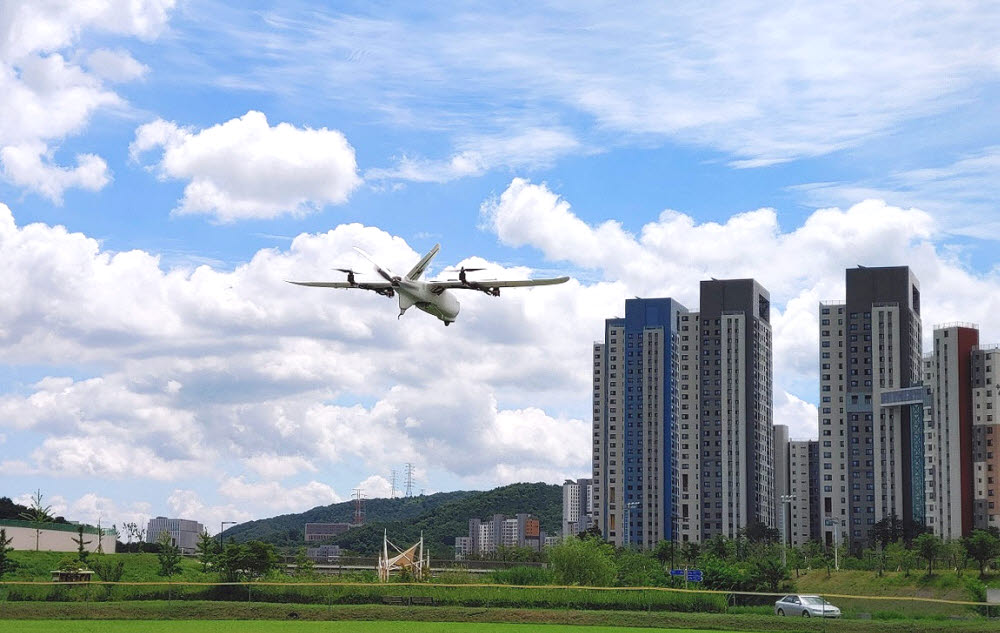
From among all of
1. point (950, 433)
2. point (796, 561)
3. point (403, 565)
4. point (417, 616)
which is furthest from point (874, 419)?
point (417, 616)

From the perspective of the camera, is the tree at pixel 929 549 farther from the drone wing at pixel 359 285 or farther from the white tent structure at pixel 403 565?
the drone wing at pixel 359 285

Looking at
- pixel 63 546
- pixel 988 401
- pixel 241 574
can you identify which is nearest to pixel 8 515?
pixel 63 546

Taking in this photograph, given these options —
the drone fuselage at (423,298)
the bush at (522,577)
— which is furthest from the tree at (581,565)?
the drone fuselage at (423,298)

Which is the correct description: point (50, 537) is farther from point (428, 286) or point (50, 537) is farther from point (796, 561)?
point (428, 286)

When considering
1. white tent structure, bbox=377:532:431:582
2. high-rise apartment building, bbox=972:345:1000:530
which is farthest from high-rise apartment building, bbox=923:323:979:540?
white tent structure, bbox=377:532:431:582

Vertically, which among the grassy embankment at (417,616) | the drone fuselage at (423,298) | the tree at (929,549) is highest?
the drone fuselage at (423,298)

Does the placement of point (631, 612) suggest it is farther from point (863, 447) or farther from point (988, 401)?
point (863, 447)
